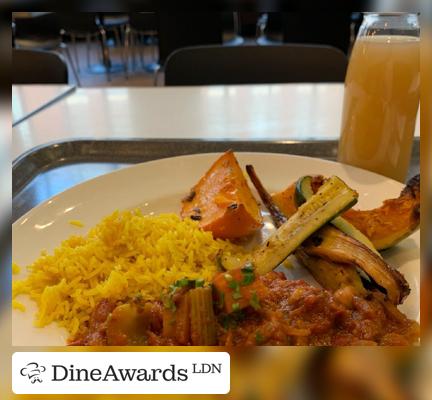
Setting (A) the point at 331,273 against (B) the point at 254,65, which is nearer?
(A) the point at 331,273

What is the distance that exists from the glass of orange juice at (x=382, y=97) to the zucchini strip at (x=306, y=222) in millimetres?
221

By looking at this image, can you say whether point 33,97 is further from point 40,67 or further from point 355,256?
point 355,256

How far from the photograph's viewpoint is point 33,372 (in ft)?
0.80

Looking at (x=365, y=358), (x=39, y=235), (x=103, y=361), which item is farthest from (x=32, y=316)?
(x=365, y=358)

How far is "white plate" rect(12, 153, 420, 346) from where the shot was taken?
535 millimetres

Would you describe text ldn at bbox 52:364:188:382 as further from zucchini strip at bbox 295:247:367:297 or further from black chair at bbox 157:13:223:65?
black chair at bbox 157:13:223:65

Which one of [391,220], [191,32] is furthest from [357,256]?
[191,32]

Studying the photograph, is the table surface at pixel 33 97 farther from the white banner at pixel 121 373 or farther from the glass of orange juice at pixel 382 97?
the white banner at pixel 121 373

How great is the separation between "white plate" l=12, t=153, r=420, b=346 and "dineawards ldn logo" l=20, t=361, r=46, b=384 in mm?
210

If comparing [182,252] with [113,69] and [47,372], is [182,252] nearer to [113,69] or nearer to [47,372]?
[47,372]

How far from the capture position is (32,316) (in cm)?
46

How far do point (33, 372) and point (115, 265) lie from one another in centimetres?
28

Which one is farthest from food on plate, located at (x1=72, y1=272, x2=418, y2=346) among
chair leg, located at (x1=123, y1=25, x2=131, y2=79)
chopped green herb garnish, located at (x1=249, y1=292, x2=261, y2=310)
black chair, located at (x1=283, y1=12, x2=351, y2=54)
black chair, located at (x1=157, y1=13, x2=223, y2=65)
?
chair leg, located at (x1=123, y1=25, x2=131, y2=79)

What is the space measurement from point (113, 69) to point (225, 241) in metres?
3.40
